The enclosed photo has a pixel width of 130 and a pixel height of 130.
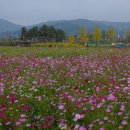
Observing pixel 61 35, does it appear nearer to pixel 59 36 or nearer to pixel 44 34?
pixel 59 36

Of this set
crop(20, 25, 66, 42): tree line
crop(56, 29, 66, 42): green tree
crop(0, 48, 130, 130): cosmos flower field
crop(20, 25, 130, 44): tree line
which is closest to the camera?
crop(0, 48, 130, 130): cosmos flower field

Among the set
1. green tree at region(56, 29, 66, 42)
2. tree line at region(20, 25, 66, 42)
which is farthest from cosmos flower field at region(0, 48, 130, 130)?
green tree at region(56, 29, 66, 42)

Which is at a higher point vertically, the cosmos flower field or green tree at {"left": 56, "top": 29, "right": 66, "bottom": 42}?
the cosmos flower field

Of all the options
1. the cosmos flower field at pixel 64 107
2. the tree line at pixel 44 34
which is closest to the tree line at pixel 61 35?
the tree line at pixel 44 34

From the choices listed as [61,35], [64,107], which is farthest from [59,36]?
[64,107]

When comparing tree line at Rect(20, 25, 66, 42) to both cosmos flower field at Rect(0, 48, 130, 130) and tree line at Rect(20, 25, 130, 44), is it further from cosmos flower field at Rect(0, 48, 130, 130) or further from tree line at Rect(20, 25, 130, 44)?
cosmos flower field at Rect(0, 48, 130, 130)

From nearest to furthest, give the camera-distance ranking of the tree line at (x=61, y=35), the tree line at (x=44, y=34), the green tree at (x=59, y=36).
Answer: the tree line at (x=61, y=35) < the tree line at (x=44, y=34) < the green tree at (x=59, y=36)

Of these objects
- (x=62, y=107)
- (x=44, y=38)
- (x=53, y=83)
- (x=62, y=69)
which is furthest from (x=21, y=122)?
(x=44, y=38)

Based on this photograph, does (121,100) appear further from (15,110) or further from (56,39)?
(56,39)

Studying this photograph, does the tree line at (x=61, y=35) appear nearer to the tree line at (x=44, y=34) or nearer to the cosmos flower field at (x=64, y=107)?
the tree line at (x=44, y=34)

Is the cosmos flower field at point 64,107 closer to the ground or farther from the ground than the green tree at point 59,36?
farther from the ground

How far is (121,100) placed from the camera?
417cm

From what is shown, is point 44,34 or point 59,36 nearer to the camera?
point 59,36

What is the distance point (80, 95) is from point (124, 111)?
0.95 metres
